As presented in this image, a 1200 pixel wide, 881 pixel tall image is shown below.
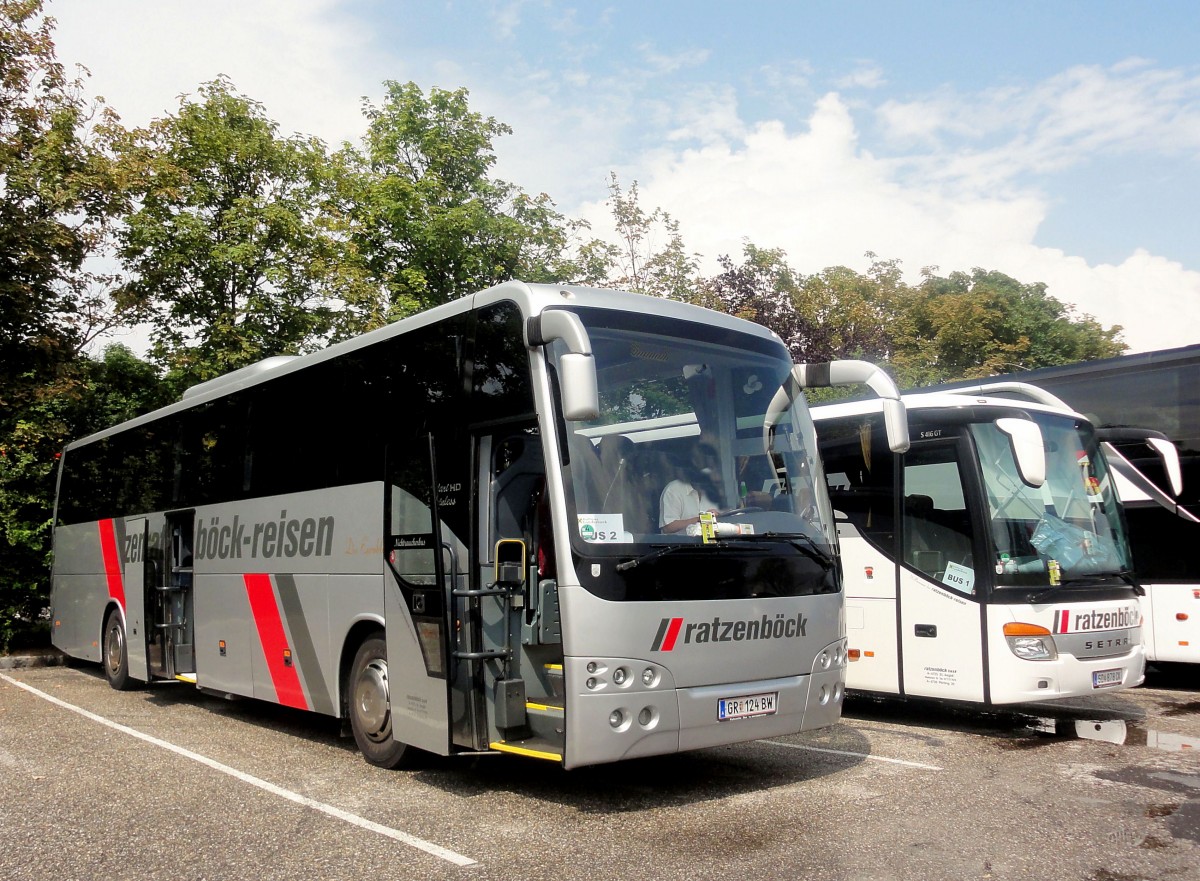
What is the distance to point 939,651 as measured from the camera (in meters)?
9.59

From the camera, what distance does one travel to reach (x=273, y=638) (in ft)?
32.1

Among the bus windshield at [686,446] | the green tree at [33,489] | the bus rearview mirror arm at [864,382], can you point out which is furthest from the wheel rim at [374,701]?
the green tree at [33,489]

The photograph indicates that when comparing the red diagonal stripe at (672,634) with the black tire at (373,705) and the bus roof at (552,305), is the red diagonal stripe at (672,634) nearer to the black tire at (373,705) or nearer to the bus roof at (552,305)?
the bus roof at (552,305)

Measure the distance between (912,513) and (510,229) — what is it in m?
17.5

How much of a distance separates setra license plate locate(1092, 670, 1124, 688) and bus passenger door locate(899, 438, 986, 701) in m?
1.00

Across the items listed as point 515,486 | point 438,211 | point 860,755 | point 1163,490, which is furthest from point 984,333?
point 515,486

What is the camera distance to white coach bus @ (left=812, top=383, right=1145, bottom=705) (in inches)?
361

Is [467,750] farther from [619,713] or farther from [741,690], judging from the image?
[741,690]

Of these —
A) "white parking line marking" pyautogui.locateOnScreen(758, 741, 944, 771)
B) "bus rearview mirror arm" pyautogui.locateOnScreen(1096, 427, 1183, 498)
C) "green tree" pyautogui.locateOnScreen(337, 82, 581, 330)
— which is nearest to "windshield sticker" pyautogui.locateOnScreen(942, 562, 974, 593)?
"white parking line marking" pyautogui.locateOnScreen(758, 741, 944, 771)

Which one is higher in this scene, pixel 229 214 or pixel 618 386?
pixel 229 214

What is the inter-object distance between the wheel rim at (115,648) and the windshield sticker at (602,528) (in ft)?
30.8

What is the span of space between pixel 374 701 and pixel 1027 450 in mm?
5312

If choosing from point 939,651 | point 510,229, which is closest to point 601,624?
point 939,651

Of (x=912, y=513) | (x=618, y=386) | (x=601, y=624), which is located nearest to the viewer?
(x=601, y=624)
